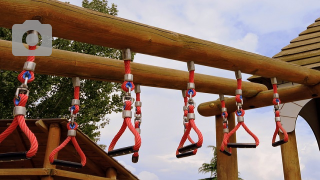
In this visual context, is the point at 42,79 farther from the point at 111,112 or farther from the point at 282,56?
the point at 282,56

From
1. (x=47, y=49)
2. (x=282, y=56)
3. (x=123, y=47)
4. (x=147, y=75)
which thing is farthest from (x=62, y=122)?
(x=282, y=56)

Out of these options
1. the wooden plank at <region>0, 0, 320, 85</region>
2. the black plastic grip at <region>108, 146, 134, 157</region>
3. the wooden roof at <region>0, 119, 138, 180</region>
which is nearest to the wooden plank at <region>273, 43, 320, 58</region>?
the wooden plank at <region>0, 0, 320, 85</region>

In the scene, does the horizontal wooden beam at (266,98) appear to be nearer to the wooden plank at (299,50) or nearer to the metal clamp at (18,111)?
the wooden plank at (299,50)

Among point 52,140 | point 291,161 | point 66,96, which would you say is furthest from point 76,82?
point 66,96

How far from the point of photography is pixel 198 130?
292cm

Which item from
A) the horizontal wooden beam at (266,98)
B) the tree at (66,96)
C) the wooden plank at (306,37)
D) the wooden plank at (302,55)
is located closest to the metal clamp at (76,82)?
the horizontal wooden beam at (266,98)

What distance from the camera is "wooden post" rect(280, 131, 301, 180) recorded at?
566cm

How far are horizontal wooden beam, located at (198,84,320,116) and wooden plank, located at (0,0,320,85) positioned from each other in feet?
3.72

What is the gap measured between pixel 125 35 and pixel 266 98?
3.01 metres

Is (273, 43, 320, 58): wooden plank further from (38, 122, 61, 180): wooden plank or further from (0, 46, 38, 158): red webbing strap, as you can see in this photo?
(0, 46, 38, 158): red webbing strap

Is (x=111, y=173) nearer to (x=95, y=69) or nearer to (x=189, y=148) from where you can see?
(x=95, y=69)

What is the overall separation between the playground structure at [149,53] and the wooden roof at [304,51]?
170 centimetres

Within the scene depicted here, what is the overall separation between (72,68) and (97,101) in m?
9.14

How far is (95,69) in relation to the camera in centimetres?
371
